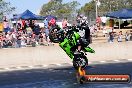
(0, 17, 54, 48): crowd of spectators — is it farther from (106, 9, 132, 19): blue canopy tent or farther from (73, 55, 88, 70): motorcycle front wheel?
(106, 9, 132, 19): blue canopy tent

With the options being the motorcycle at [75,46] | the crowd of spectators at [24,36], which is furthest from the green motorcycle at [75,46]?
the crowd of spectators at [24,36]

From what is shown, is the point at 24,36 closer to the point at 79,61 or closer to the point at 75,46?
the point at 75,46

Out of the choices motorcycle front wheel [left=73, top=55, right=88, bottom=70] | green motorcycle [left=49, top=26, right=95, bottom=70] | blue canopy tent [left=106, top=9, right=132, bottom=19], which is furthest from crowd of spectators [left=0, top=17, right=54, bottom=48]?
blue canopy tent [left=106, top=9, right=132, bottom=19]

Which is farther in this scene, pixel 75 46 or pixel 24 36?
pixel 24 36

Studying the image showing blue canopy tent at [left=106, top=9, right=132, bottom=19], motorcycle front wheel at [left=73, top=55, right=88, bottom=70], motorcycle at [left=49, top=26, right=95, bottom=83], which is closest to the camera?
motorcycle front wheel at [left=73, top=55, right=88, bottom=70]

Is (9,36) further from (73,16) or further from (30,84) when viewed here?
(73,16)

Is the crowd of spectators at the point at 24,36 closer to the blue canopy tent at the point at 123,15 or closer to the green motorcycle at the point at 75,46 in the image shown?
the green motorcycle at the point at 75,46

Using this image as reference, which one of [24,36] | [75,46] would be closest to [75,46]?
[75,46]

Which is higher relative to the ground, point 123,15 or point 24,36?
point 123,15

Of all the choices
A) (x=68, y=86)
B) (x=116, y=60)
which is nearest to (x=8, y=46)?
(x=116, y=60)

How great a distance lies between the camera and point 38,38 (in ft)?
95.2

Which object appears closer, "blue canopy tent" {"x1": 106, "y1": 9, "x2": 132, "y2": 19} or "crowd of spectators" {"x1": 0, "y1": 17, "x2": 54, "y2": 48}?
"crowd of spectators" {"x1": 0, "y1": 17, "x2": 54, "y2": 48}

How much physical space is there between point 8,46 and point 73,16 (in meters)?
15.7

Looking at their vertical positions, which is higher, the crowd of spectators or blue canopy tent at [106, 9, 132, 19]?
blue canopy tent at [106, 9, 132, 19]
